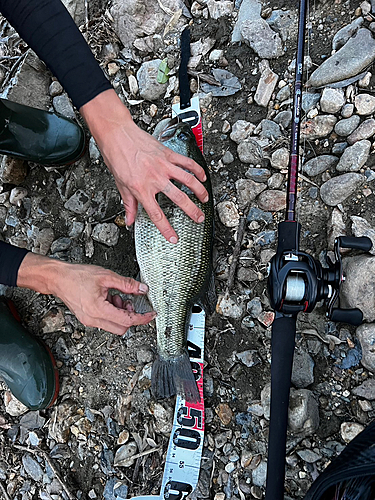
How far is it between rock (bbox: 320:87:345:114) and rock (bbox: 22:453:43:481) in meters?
2.97

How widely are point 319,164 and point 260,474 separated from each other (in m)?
1.84

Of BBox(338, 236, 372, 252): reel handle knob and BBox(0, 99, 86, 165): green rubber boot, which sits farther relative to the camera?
BBox(0, 99, 86, 165): green rubber boot

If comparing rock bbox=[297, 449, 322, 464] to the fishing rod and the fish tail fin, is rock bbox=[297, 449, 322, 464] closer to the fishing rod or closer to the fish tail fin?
the fishing rod

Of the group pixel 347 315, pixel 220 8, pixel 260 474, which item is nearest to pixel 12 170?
pixel 220 8

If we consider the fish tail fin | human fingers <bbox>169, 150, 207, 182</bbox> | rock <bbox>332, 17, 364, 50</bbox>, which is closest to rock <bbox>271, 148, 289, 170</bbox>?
human fingers <bbox>169, 150, 207, 182</bbox>

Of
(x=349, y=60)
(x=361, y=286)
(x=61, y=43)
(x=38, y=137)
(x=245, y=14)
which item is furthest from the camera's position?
(x=38, y=137)

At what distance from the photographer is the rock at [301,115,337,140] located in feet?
8.12

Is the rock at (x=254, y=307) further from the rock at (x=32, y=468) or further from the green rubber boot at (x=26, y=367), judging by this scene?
the rock at (x=32, y=468)

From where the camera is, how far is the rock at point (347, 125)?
2.42m

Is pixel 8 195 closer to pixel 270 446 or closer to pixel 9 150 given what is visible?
pixel 9 150

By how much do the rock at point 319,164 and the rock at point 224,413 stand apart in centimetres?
150

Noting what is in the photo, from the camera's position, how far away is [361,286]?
2197 mm

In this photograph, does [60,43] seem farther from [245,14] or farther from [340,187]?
[340,187]

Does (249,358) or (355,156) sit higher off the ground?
(355,156)
